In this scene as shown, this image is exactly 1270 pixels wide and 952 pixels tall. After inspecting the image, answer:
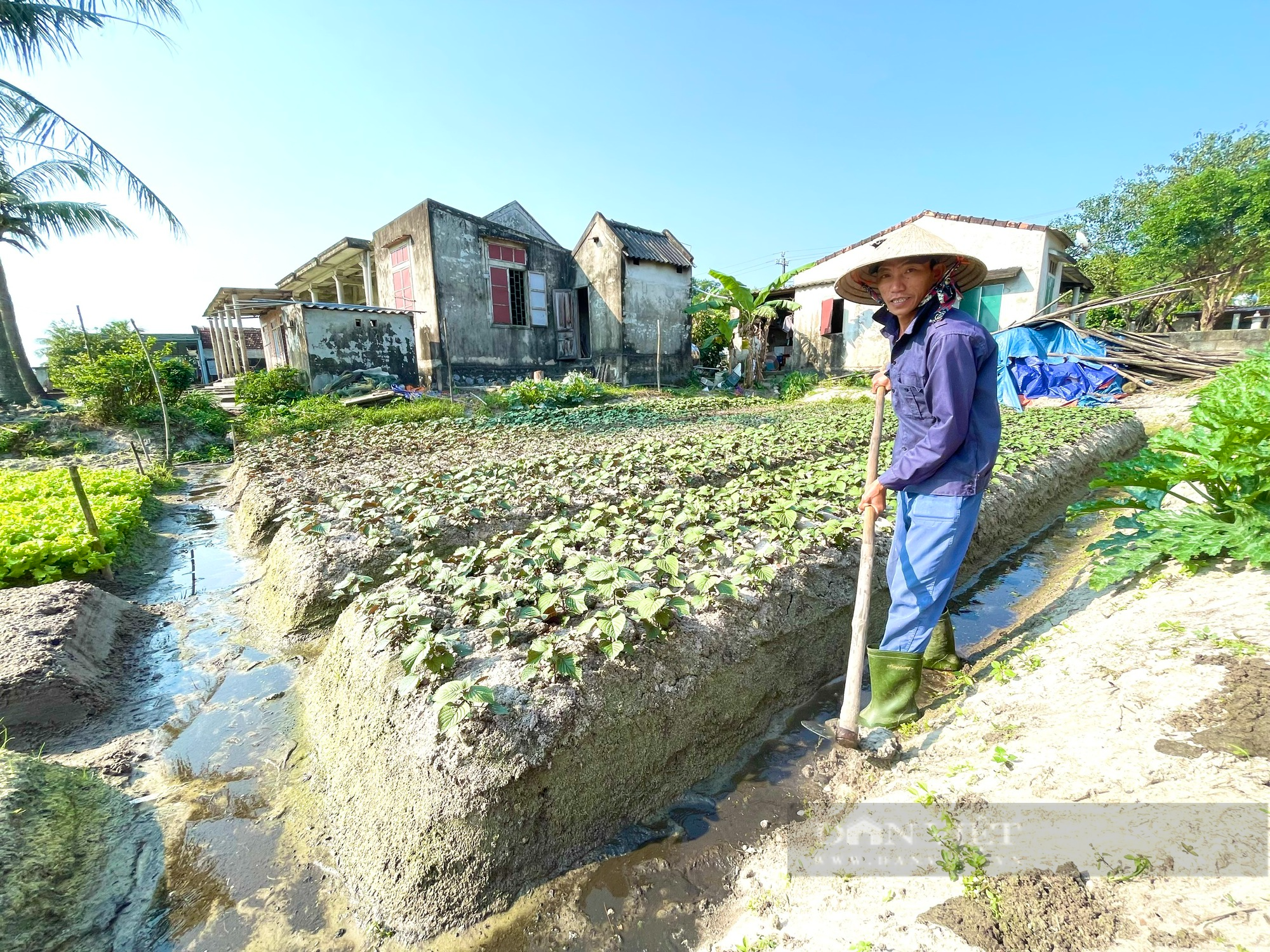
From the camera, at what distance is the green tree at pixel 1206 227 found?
1823cm

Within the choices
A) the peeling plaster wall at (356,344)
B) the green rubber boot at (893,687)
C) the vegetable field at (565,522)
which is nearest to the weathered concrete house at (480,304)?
the peeling plaster wall at (356,344)

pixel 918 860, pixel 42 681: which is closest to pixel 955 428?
pixel 918 860

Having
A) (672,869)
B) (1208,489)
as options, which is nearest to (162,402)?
(672,869)

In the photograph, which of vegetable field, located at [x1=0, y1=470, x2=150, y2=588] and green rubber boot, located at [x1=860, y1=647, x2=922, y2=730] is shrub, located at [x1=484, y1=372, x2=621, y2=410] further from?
green rubber boot, located at [x1=860, y1=647, x2=922, y2=730]

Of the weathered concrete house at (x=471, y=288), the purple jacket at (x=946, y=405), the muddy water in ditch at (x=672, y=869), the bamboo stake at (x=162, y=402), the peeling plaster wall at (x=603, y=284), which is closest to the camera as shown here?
the muddy water in ditch at (x=672, y=869)

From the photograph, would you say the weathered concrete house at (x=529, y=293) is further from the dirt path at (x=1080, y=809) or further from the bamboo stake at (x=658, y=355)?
the dirt path at (x=1080, y=809)

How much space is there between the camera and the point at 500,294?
16.1 meters

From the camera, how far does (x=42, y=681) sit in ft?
9.71

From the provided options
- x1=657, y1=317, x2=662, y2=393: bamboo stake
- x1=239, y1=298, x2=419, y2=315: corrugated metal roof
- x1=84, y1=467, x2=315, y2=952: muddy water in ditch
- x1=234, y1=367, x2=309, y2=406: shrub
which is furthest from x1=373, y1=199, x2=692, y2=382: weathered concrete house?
x1=84, y1=467, x2=315, y2=952: muddy water in ditch

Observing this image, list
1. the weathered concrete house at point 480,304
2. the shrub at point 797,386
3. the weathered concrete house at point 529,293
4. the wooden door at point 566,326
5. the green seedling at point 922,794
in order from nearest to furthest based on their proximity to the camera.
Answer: the green seedling at point 922,794 → the weathered concrete house at point 480,304 → the weathered concrete house at point 529,293 → the shrub at point 797,386 → the wooden door at point 566,326

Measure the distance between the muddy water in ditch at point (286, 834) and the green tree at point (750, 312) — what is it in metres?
15.5

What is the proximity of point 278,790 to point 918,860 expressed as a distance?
9.30ft

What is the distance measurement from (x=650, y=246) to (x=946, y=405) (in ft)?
59.2

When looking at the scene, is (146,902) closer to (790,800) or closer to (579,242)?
(790,800)
